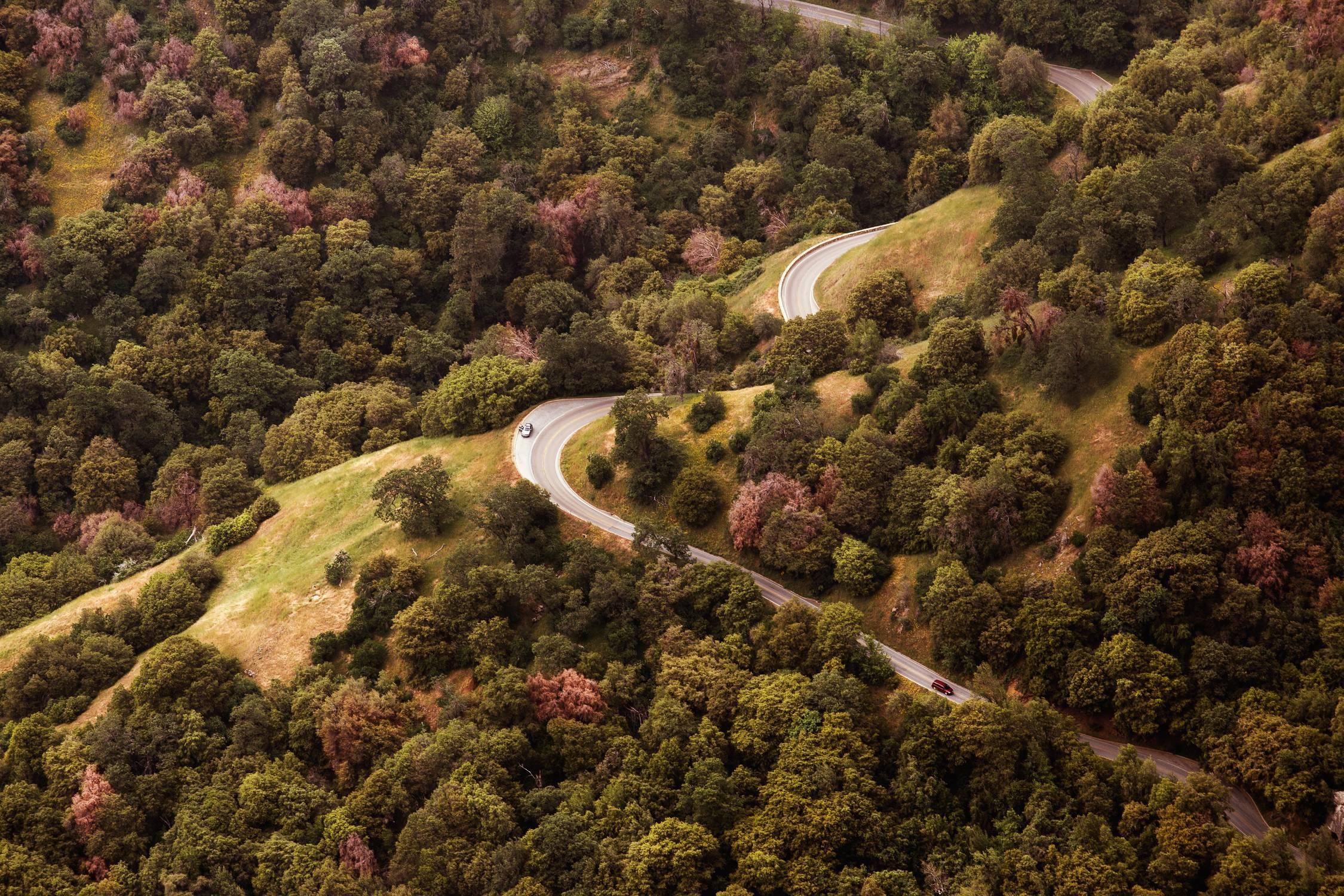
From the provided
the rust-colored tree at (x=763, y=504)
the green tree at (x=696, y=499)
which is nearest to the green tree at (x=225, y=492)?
the green tree at (x=696, y=499)

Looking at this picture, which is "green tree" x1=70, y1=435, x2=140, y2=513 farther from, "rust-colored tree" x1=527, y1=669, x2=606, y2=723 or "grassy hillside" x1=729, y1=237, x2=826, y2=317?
"grassy hillside" x1=729, y1=237, x2=826, y2=317

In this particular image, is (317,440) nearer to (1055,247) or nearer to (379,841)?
(379,841)

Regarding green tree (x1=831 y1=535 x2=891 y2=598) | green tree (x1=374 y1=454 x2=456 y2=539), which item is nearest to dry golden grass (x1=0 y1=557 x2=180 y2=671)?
green tree (x1=374 y1=454 x2=456 y2=539)

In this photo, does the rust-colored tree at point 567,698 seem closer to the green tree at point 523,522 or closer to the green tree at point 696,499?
the green tree at point 523,522

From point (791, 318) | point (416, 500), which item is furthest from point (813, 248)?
point (416, 500)

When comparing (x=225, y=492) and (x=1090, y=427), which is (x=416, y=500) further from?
(x=1090, y=427)

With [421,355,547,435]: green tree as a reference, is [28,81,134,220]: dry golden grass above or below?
above
